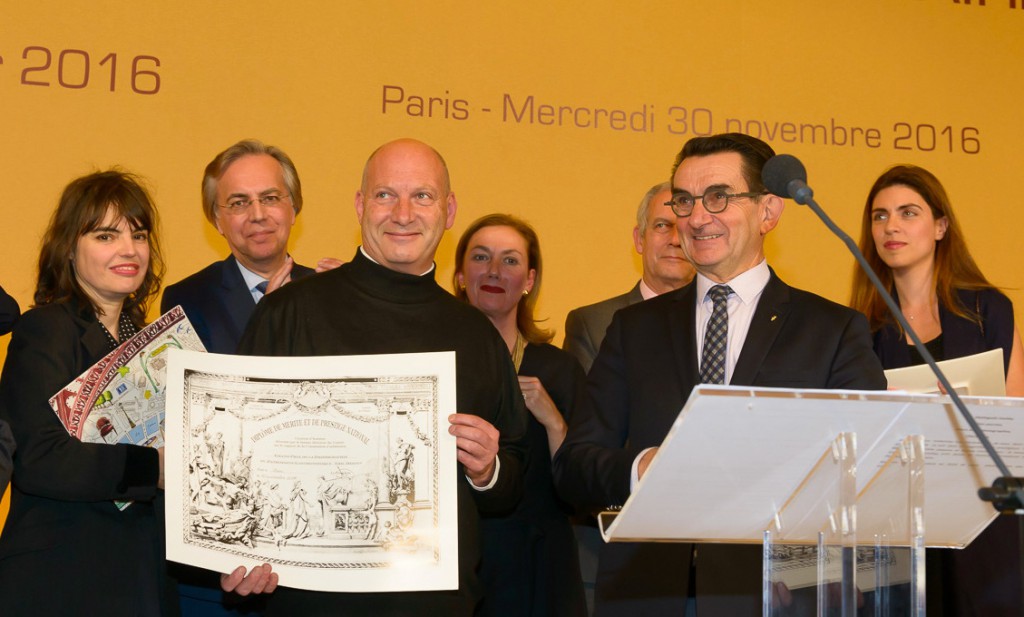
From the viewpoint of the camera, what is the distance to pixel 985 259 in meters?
6.33

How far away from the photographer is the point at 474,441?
2555 millimetres

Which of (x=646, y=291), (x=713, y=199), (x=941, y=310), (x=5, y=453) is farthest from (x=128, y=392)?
(x=941, y=310)

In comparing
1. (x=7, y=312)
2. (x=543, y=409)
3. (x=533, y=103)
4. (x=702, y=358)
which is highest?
(x=533, y=103)

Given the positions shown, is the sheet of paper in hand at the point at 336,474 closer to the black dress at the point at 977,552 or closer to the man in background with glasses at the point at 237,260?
the man in background with glasses at the point at 237,260

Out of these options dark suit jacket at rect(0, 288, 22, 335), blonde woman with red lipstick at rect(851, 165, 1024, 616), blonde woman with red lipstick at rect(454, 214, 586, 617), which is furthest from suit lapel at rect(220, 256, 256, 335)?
blonde woman with red lipstick at rect(851, 165, 1024, 616)

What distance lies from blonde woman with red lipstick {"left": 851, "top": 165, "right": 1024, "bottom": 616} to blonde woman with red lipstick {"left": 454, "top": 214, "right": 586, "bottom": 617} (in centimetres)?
118

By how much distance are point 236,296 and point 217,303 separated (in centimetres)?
7

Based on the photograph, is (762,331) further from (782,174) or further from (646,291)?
(646,291)

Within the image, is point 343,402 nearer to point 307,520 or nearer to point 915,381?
point 307,520

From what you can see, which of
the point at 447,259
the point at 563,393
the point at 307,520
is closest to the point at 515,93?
the point at 447,259

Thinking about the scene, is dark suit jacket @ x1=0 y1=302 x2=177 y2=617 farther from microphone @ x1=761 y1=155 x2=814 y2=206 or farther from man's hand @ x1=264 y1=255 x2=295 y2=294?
microphone @ x1=761 y1=155 x2=814 y2=206

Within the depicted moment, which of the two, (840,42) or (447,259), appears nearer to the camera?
(447,259)

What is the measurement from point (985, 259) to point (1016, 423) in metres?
4.80

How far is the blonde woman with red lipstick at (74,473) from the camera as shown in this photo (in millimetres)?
2848
